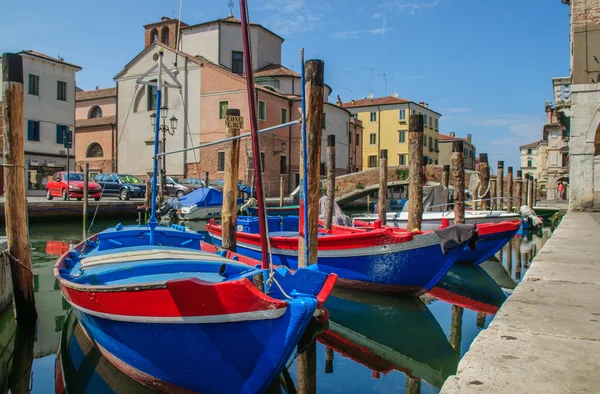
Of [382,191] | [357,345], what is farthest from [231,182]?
[382,191]

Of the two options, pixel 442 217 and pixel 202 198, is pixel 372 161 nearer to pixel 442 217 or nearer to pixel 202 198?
pixel 202 198

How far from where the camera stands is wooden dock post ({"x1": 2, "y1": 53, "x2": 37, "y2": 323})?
596 cm

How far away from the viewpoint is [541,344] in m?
2.70

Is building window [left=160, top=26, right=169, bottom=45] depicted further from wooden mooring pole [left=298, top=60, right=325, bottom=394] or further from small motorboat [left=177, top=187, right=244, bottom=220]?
wooden mooring pole [left=298, top=60, right=325, bottom=394]

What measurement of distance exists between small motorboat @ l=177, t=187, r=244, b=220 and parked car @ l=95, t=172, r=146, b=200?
3.26 meters

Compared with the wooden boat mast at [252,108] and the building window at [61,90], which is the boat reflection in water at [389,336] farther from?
the building window at [61,90]

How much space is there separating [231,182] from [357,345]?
3.58 m

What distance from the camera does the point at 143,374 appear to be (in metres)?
4.32

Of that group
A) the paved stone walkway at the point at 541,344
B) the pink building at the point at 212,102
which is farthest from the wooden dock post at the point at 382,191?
the pink building at the point at 212,102

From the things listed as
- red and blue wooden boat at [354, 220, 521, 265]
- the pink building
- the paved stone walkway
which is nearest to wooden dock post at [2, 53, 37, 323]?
the paved stone walkway

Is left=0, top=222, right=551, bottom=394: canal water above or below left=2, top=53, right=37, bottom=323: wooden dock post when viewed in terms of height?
below

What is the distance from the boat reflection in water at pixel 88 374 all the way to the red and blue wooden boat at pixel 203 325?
0.70 feet

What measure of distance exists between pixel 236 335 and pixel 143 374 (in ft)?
3.81

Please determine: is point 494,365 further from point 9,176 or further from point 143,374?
point 9,176
